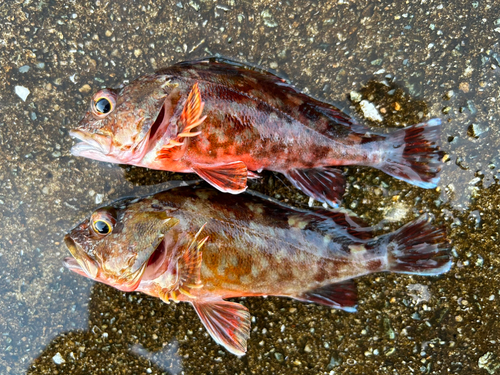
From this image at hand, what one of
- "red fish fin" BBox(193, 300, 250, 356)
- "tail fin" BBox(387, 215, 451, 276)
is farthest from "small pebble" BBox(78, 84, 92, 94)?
"tail fin" BBox(387, 215, 451, 276)

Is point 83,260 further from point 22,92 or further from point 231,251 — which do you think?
point 22,92

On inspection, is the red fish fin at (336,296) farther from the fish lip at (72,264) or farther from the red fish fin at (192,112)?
the fish lip at (72,264)

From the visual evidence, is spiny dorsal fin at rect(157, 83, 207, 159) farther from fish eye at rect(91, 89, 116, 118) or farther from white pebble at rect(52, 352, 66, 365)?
white pebble at rect(52, 352, 66, 365)

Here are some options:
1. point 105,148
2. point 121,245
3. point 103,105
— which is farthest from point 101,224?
point 103,105

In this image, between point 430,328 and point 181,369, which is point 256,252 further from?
point 430,328

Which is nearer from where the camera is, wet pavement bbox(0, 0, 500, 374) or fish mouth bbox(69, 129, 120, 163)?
fish mouth bbox(69, 129, 120, 163)

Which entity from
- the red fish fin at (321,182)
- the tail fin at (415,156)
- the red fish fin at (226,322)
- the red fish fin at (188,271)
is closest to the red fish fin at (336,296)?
the red fish fin at (226,322)

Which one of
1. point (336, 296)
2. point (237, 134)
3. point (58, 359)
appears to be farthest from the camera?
point (58, 359)
